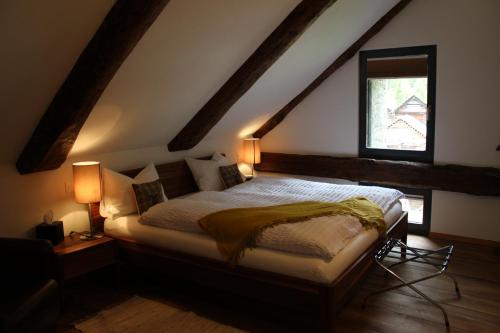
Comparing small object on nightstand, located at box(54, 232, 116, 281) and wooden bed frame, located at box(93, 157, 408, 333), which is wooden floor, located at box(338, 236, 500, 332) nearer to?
wooden bed frame, located at box(93, 157, 408, 333)

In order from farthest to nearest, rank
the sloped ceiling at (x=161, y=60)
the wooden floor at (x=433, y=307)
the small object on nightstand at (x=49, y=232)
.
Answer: the small object on nightstand at (x=49, y=232) < the wooden floor at (x=433, y=307) < the sloped ceiling at (x=161, y=60)

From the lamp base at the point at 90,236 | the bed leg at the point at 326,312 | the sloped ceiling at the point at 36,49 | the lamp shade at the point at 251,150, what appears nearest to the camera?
the sloped ceiling at the point at 36,49

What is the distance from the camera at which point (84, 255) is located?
3.35 meters

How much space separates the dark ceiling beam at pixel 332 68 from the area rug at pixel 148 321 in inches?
120

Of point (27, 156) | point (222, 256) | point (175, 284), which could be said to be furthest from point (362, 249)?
point (27, 156)

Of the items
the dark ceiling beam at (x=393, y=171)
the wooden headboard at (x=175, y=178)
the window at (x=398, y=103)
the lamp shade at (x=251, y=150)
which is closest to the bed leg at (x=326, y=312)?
the wooden headboard at (x=175, y=178)

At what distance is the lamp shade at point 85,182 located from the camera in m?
3.44

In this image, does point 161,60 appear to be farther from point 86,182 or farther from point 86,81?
point 86,182

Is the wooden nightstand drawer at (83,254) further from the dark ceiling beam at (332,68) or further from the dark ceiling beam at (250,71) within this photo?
the dark ceiling beam at (332,68)

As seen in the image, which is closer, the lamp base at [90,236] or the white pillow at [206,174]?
the lamp base at [90,236]

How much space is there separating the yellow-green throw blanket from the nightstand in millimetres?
884

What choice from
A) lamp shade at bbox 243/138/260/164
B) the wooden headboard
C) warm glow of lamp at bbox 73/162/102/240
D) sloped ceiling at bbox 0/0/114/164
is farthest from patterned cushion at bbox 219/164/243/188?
sloped ceiling at bbox 0/0/114/164

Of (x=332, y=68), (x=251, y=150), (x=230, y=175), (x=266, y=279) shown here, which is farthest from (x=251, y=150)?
(x=266, y=279)

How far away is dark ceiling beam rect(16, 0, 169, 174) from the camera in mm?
2531
